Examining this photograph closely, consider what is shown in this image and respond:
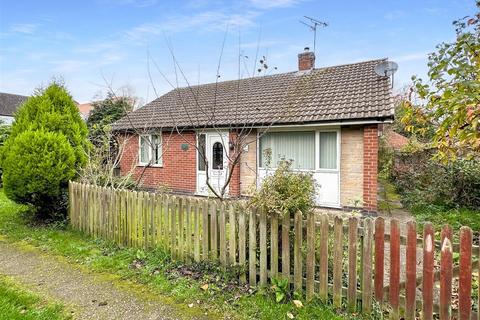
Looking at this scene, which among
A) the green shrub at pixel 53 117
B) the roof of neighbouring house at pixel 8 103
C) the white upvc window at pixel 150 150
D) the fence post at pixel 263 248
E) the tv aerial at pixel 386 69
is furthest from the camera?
the roof of neighbouring house at pixel 8 103

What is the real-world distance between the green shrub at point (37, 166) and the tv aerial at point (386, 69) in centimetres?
1001

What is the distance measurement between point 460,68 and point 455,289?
111 inches

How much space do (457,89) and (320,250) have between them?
8.02ft

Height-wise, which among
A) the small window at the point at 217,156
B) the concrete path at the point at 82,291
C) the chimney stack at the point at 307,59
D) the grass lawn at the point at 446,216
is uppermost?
the chimney stack at the point at 307,59

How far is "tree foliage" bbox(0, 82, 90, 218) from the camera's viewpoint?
677cm

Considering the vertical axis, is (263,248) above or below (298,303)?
above

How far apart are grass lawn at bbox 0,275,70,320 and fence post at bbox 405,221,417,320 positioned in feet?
12.3

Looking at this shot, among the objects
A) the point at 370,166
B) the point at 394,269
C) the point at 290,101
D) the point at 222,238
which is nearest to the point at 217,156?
the point at 290,101

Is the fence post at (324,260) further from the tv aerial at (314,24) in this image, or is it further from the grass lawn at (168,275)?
the tv aerial at (314,24)

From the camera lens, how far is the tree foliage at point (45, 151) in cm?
677

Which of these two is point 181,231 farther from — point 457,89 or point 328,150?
point 328,150

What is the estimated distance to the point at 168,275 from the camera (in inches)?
183

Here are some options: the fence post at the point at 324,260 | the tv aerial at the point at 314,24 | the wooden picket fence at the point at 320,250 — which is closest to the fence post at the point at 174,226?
the wooden picket fence at the point at 320,250

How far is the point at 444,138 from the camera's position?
451 cm
